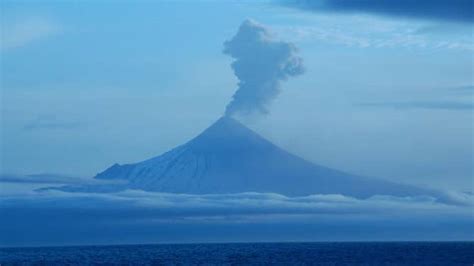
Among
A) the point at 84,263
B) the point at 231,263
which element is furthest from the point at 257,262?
the point at 84,263

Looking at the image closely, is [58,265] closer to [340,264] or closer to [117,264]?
[117,264]

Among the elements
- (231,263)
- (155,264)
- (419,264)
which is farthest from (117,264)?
(419,264)

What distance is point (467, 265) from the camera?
77.9 meters

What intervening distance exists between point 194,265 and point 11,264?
1677 centimetres

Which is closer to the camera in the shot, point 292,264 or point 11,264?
point 292,264

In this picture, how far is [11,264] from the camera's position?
90.3 metres

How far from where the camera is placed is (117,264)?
87.3 meters

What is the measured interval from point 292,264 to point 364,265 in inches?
239

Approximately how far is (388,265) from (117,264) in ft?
72.4

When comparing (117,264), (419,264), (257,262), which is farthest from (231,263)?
(419,264)

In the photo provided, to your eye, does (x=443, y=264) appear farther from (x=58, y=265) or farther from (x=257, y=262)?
(x=58, y=265)

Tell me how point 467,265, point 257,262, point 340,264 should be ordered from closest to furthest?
point 467,265, point 340,264, point 257,262

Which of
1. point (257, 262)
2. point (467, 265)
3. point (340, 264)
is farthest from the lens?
point (257, 262)

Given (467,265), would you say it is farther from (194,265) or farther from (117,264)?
(117,264)
